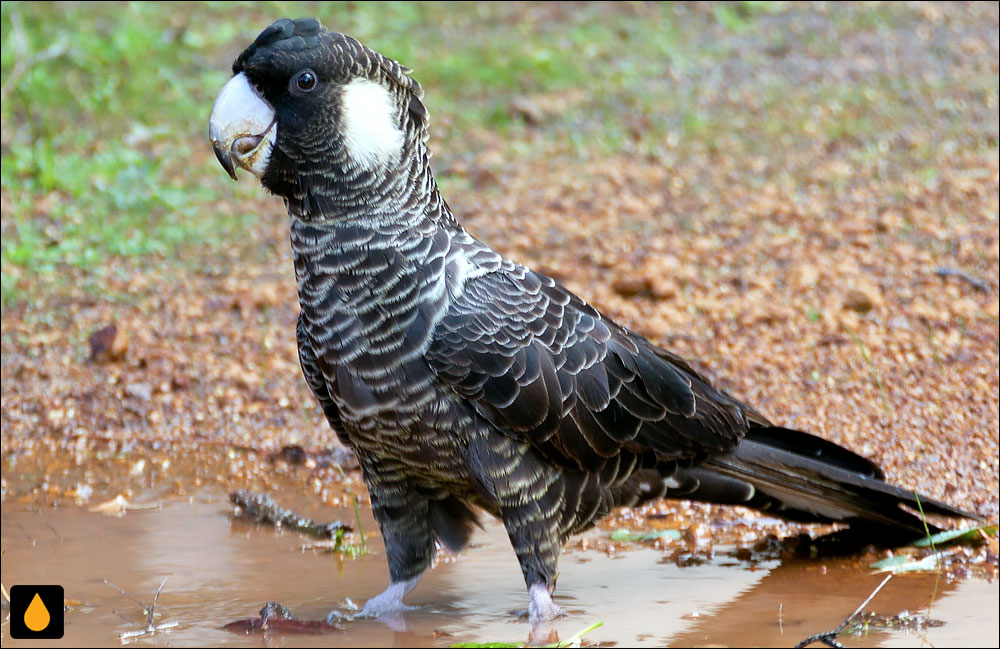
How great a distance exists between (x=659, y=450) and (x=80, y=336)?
3435 millimetres

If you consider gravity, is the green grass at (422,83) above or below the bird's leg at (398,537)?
above

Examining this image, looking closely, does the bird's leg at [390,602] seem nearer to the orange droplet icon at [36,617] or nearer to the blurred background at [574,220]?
the blurred background at [574,220]

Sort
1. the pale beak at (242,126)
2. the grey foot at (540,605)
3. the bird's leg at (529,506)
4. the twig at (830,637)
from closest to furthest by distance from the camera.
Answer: the twig at (830,637) < the pale beak at (242,126) < the bird's leg at (529,506) < the grey foot at (540,605)

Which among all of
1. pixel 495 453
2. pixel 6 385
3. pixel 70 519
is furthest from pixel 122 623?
pixel 6 385

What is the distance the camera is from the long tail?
4.11 metres

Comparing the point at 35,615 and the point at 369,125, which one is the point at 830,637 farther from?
the point at 35,615

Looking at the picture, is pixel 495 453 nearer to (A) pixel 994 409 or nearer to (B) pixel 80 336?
(A) pixel 994 409

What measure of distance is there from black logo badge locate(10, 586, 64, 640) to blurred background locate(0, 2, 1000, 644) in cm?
59

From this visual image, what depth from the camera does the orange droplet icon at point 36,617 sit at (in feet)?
11.6

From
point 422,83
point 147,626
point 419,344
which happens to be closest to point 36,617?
point 147,626

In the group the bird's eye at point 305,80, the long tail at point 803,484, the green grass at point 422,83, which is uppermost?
the green grass at point 422,83

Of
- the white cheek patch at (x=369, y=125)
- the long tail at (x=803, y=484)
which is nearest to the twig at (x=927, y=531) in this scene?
the long tail at (x=803, y=484)

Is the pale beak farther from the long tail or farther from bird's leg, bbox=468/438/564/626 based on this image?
the long tail

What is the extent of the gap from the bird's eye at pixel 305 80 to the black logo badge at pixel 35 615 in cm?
188
